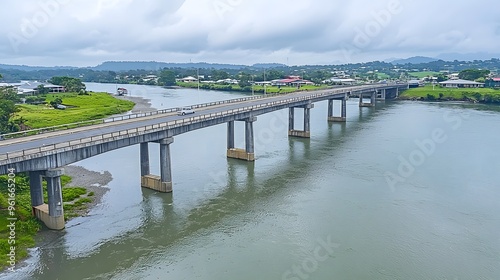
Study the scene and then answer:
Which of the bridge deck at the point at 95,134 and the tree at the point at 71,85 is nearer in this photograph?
the bridge deck at the point at 95,134

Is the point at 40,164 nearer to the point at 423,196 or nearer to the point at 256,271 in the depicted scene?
the point at 256,271

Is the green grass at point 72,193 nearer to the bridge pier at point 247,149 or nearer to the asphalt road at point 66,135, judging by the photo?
the asphalt road at point 66,135

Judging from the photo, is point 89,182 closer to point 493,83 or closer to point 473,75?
point 493,83

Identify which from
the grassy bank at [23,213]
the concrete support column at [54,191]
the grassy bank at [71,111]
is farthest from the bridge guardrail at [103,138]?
the grassy bank at [71,111]

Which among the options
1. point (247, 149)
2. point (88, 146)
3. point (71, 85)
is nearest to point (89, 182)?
point (88, 146)

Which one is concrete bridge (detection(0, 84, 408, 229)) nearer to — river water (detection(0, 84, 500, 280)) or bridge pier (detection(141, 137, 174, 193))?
bridge pier (detection(141, 137, 174, 193))
